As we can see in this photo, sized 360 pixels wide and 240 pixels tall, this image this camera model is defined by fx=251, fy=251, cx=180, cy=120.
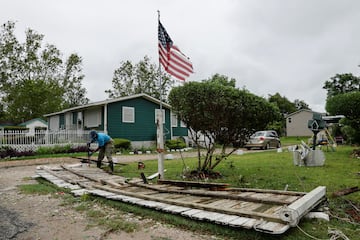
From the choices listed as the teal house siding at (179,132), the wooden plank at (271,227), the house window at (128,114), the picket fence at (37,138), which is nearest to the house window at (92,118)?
the picket fence at (37,138)

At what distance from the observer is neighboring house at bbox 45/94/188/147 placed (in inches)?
758

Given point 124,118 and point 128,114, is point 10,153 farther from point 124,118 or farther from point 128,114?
point 128,114

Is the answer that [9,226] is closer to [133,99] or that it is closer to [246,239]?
[246,239]

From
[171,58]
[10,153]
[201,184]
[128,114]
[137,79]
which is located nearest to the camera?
[201,184]

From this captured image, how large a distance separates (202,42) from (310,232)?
1413 centimetres

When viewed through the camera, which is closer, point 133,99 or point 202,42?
point 202,42

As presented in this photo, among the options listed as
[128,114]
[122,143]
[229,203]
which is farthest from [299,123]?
[229,203]

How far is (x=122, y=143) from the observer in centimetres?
1830

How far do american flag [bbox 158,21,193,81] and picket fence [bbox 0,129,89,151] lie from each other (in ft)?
43.2

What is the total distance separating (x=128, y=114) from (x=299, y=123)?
3232 centimetres

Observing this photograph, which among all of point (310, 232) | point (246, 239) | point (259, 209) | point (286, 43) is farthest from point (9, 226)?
point (286, 43)

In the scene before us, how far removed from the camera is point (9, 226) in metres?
3.65

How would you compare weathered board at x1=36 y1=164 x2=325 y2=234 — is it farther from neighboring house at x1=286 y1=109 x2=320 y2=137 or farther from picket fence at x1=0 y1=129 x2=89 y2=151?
neighboring house at x1=286 y1=109 x2=320 y2=137

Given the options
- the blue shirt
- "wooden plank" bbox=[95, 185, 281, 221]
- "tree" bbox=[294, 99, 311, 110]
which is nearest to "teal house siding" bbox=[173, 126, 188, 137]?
the blue shirt
